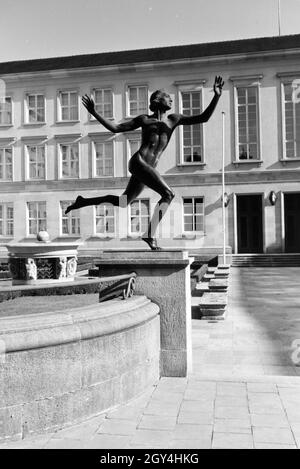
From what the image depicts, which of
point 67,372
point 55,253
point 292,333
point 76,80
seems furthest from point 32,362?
point 76,80

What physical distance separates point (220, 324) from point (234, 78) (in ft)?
81.3

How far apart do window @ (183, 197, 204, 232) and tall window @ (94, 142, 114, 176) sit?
5885mm

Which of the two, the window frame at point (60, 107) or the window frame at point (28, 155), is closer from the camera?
the window frame at point (60, 107)

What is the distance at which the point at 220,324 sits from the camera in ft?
31.1

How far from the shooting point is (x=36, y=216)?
33.9 meters

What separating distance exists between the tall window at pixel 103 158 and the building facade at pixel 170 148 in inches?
3.0

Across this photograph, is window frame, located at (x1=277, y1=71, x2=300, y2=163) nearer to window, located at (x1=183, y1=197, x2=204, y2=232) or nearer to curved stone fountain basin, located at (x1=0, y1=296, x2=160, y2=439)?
window, located at (x1=183, y1=197, x2=204, y2=232)

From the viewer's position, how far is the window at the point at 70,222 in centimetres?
3316

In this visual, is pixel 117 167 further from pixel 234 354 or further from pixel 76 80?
pixel 234 354

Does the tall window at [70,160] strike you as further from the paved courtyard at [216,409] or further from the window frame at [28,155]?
the paved courtyard at [216,409]

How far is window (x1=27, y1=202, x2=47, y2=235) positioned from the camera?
111 feet

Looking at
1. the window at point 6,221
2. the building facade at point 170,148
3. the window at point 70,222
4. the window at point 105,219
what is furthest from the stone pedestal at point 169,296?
the window at point 6,221

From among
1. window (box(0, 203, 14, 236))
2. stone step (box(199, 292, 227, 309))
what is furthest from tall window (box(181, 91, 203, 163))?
stone step (box(199, 292, 227, 309))

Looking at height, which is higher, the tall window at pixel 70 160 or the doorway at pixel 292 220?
the tall window at pixel 70 160
